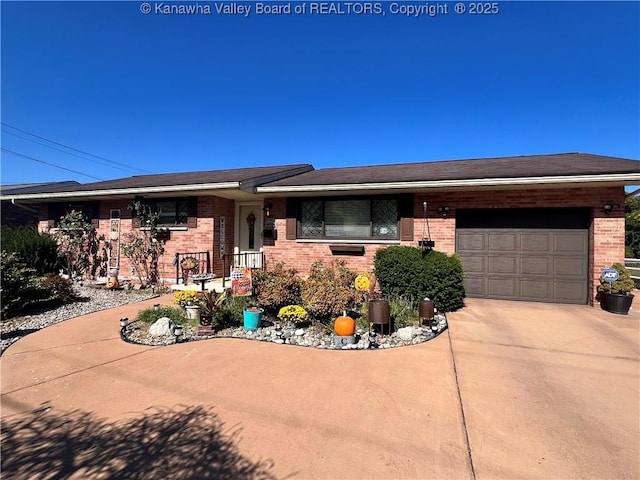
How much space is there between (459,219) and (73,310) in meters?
9.25

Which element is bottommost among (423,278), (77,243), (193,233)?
(423,278)

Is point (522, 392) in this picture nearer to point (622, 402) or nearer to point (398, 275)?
point (622, 402)

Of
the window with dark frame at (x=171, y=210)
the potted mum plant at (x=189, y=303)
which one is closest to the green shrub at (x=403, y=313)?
the potted mum plant at (x=189, y=303)

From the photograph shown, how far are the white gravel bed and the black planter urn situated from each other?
10698 millimetres

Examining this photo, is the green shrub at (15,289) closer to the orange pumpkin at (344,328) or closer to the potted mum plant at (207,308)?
the potted mum plant at (207,308)

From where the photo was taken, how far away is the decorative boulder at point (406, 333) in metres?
5.06

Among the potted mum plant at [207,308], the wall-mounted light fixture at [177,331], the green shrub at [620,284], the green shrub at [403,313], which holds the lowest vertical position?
the wall-mounted light fixture at [177,331]

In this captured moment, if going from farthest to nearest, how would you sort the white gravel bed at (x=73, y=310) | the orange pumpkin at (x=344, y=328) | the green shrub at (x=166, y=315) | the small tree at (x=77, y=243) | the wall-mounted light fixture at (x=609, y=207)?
the small tree at (x=77, y=243), the wall-mounted light fixture at (x=609, y=207), the green shrub at (x=166, y=315), the white gravel bed at (x=73, y=310), the orange pumpkin at (x=344, y=328)

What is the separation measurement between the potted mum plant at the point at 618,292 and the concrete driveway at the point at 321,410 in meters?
2.17

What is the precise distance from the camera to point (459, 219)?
827cm

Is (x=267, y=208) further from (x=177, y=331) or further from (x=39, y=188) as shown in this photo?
(x=39, y=188)

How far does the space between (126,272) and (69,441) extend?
30.6 ft

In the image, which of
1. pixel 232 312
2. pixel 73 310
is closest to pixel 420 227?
pixel 232 312

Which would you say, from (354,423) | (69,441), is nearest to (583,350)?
(354,423)
